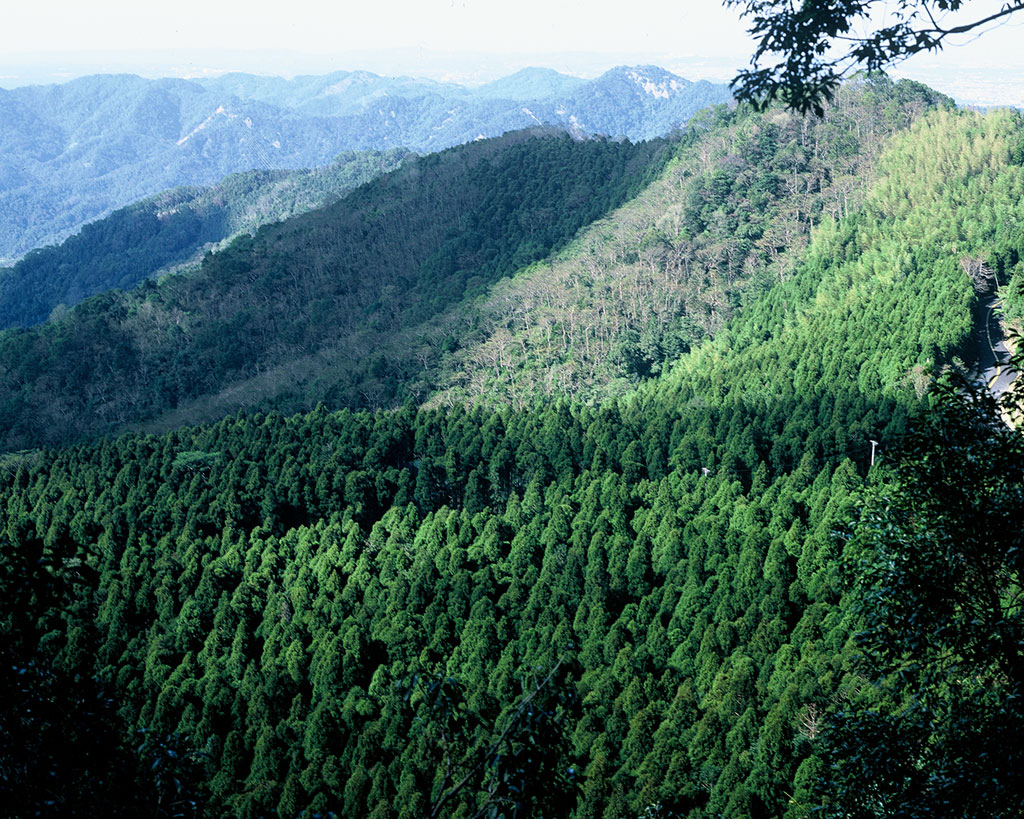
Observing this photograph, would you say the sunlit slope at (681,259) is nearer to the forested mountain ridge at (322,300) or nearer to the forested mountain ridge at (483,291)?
the forested mountain ridge at (483,291)

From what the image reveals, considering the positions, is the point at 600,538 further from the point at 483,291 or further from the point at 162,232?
the point at 162,232

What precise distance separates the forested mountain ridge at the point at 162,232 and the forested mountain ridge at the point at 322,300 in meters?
45.7

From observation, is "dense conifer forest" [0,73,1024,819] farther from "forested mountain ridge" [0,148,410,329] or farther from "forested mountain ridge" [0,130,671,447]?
"forested mountain ridge" [0,148,410,329]

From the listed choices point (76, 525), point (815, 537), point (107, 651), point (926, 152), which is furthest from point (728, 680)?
point (926, 152)

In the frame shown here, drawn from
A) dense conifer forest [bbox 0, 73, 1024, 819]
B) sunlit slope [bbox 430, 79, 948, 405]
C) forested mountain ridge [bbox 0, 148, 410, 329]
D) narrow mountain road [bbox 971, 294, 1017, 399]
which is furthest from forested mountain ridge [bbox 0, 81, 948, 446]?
forested mountain ridge [bbox 0, 148, 410, 329]

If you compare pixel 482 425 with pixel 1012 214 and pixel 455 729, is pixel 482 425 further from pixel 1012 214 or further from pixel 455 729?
pixel 455 729

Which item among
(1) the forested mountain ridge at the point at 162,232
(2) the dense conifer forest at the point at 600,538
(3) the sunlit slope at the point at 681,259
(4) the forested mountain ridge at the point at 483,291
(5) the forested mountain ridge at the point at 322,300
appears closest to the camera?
(2) the dense conifer forest at the point at 600,538

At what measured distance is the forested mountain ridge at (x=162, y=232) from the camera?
136 meters

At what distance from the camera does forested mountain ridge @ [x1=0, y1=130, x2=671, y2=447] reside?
221 ft

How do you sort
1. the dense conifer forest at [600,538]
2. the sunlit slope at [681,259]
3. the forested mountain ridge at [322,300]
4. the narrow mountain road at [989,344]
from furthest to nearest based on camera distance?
the forested mountain ridge at [322,300] → the sunlit slope at [681,259] → the narrow mountain road at [989,344] → the dense conifer forest at [600,538]

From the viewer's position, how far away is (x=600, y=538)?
30.2 meters

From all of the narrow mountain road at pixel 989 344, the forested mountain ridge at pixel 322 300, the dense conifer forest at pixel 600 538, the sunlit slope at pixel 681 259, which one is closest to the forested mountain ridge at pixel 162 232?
the forested mountain ridge at pixel 322 300

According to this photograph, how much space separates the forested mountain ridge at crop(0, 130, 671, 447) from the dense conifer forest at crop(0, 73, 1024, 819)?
67 cm

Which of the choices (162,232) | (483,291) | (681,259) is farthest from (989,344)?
(162,232)
